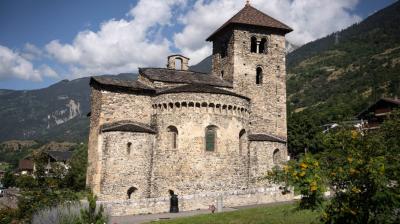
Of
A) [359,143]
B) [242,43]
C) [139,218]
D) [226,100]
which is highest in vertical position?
[242,43]

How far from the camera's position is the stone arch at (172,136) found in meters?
25.7

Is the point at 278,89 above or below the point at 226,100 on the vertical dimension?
above

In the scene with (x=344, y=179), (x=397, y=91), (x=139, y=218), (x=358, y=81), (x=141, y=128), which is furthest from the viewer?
(x=358, y=81)

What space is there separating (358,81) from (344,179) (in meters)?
97.3

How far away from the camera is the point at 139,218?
20.0 metres

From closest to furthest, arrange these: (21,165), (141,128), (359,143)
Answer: (359,143) → (141,128) → (21,165)

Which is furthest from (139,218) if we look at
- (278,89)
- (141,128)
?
(278,89)

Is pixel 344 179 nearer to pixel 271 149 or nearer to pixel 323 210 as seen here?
pixel 323 210

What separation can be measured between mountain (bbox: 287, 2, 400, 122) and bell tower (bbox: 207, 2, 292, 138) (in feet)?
112

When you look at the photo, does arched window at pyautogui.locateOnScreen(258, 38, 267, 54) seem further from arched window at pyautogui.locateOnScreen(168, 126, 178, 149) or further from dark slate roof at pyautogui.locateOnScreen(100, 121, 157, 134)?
dark slate roof at pyautogui.locateOnScreen(100, 121, 157, 134)

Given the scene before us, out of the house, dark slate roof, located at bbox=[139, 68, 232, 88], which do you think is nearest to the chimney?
dark slate roof, located at bbox=[139, 68, 232, 88]

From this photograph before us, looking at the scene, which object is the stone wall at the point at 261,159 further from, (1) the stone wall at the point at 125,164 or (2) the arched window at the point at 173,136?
(1) the stone wall at the point at 125,164

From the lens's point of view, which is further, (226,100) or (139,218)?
(226,100)

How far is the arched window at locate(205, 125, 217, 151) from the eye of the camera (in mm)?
25438
